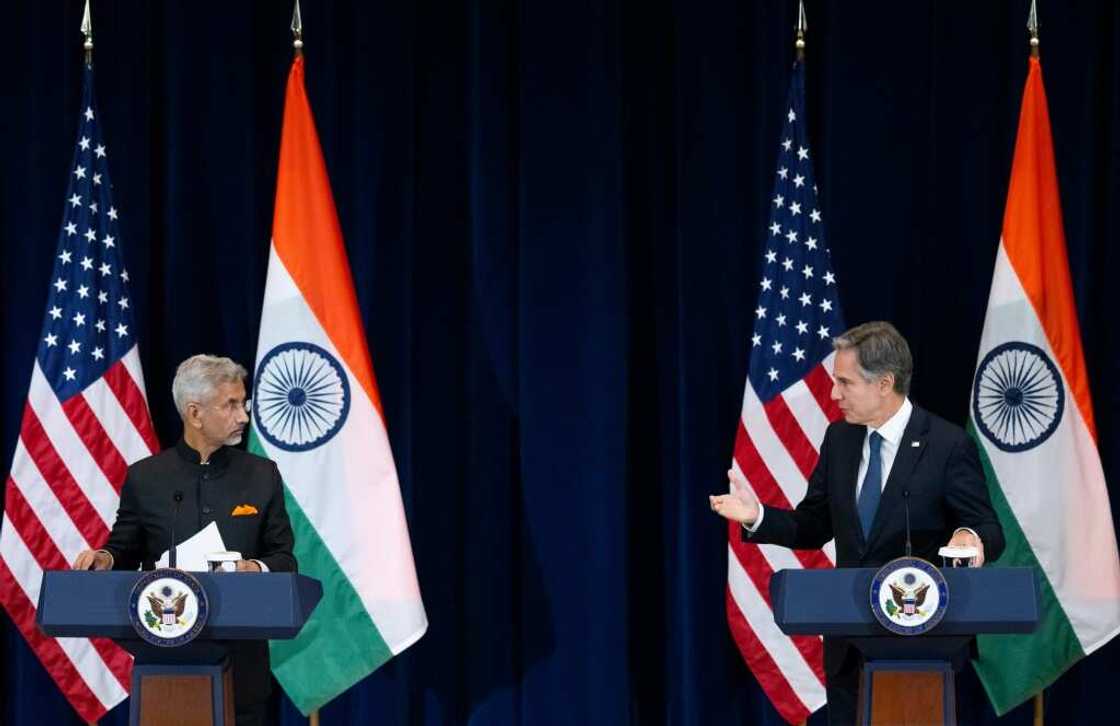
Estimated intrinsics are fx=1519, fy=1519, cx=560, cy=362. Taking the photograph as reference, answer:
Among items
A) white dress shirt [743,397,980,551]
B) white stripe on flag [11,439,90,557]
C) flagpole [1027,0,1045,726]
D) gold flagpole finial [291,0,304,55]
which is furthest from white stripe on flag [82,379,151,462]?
flagpole [1027,0,1045,726]

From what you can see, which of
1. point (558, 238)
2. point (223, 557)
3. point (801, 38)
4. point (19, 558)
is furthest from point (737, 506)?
point (19, 558)

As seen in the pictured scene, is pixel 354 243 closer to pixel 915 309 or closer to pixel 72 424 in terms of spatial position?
pixel 72 424

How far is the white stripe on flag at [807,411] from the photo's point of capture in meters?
5.10

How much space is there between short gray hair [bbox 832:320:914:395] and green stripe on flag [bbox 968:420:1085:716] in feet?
4.72

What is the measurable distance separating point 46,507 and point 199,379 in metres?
1.43

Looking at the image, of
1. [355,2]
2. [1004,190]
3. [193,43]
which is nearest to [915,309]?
[1004,190]

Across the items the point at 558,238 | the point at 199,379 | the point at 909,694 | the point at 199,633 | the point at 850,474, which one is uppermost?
the point at 558,238

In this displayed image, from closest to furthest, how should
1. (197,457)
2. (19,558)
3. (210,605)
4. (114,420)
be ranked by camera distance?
(210,605) < (197,457) < (19,558) < (114,420)

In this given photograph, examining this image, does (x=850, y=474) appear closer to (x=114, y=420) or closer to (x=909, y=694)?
(x=909, y=694)

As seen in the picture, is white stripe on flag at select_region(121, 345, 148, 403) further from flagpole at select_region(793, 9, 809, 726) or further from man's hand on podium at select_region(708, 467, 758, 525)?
flagpole at select_region(793, 9, 809, 726)

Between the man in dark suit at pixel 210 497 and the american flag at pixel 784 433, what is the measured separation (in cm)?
179

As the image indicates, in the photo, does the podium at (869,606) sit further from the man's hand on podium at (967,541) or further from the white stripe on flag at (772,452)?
the white stripe on flag at (772,452)

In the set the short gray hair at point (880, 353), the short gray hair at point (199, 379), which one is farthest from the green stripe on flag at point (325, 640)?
the short gray hair at point (880, 353)

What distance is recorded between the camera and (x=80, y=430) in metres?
5.00
